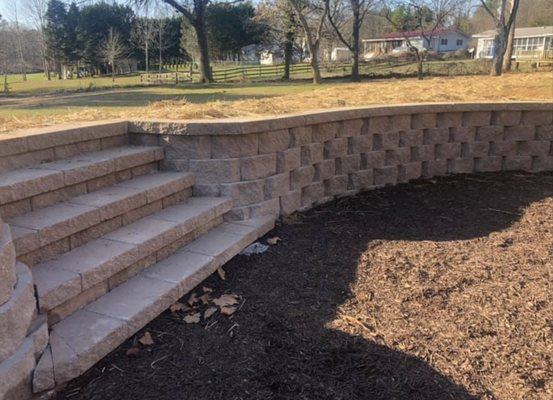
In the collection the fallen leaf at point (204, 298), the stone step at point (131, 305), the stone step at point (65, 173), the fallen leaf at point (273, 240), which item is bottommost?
the fallen leaf at point (204, 298)

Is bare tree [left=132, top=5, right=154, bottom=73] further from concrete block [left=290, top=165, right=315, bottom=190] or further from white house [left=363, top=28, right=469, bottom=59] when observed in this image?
concrete block [left=290, top=165, right=315, bottom=190]

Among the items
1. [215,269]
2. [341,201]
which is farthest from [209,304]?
[341,201]

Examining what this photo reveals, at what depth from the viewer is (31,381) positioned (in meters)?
2.19

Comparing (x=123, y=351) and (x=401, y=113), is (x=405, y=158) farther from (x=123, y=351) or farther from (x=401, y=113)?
(x=123, y=351)

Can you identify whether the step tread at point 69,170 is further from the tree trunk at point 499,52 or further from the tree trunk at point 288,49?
the tree trunk at point 288,49

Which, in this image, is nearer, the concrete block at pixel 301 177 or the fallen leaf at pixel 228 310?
the fallen leaf at pixel 228 310

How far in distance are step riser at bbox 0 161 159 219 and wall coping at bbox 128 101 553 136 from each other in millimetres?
324

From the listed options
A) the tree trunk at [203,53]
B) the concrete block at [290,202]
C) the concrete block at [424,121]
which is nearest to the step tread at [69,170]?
the concrete block at [290,202]

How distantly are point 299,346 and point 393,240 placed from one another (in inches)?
67.1

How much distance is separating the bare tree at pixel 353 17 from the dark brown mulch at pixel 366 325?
2316 cm

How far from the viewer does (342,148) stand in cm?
508

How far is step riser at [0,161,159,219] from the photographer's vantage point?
2844mm

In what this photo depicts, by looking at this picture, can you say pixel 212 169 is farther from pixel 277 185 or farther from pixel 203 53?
pixel 203 53

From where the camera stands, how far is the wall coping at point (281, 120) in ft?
12.8
